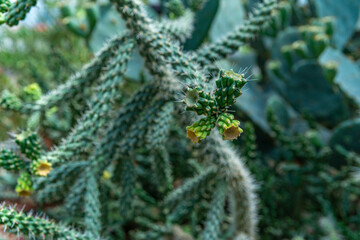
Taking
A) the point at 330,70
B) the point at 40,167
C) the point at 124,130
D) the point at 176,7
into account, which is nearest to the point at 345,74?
the point at 330,70

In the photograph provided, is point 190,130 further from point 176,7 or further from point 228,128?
point 176,7

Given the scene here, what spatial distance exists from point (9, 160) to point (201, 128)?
62cm

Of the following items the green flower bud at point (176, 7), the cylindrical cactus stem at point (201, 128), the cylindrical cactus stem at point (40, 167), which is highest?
the green flower bud at point (176, 7)

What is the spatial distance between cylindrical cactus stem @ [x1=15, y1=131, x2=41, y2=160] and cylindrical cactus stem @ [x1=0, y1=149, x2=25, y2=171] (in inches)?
1.2

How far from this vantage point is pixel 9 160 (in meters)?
1.13

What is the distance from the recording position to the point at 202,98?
820mm

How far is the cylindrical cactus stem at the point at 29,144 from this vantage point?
1.14 m

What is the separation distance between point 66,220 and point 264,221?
2.72ft

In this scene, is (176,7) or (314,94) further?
(314,94)

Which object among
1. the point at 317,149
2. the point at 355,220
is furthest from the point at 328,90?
the point at 355,220

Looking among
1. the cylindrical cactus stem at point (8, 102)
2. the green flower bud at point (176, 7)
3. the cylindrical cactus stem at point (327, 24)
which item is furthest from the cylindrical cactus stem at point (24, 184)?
the cylindrical cactus stem at point (327, 24)

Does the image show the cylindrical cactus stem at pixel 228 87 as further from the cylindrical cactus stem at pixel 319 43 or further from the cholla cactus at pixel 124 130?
the cylindrical cactus stem at pixel 319 43

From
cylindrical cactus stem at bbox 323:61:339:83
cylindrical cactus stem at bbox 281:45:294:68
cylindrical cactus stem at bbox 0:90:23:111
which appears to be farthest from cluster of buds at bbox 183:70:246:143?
cylindrical cactus stem at bbox 281:45:294:68

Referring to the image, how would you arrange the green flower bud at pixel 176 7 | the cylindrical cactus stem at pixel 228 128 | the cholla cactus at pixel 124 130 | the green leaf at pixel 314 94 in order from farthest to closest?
the green leaf at pixel 314 94
the green flower bud at pixel 176 7
the cholla cactus at pixel 124 130
the cylindrical cactus stem at pixel 228 128
